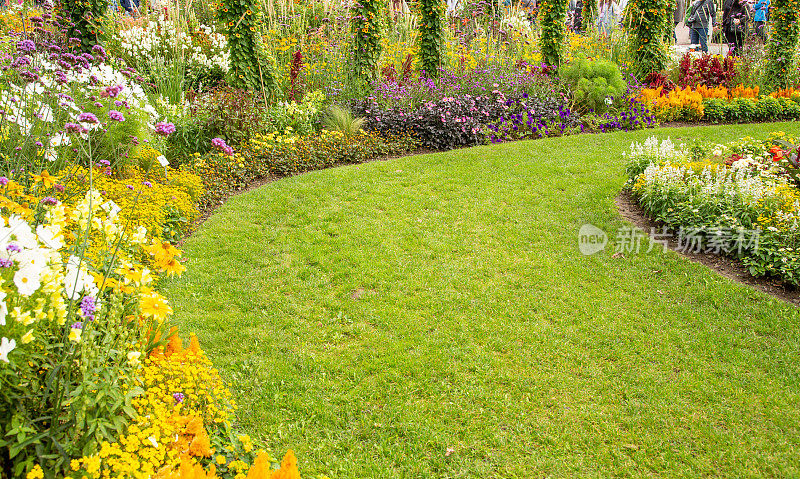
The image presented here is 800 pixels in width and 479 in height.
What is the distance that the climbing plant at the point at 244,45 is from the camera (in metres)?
7.50

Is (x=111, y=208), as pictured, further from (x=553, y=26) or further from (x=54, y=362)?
(x=553, y=26)

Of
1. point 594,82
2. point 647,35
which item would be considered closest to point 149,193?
point 594,82

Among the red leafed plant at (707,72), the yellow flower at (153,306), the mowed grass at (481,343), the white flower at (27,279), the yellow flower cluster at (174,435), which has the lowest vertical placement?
the mowed grass at (481,343)

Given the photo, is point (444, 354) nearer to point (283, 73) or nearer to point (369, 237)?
point (369, 237)

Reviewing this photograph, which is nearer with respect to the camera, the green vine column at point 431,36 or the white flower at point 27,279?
the white flower at point 27,279

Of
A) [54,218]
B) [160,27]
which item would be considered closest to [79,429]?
[54,218]

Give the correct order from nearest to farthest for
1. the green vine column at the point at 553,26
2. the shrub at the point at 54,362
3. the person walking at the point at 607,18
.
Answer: the shrub at the point at 54,362 → the green vine column at the point at 553,26 → the person walking at the point at 607,18

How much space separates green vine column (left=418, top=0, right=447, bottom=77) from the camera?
8898mm

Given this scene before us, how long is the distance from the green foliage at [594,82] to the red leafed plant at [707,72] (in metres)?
2.25

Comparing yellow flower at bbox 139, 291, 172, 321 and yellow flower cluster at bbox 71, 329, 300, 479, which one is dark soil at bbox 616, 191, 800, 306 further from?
yellow flower at bbox 139, 291, 172, 321

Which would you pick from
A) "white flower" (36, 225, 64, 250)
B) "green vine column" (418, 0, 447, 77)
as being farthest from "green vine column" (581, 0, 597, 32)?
"white flower" (36, 225, 64, 250)

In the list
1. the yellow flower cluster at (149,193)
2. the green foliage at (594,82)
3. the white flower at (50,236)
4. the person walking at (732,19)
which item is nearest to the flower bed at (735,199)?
the green foliage at (594,82)

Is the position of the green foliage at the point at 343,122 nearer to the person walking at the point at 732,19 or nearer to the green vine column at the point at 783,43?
the green vine column at the point at 783,43

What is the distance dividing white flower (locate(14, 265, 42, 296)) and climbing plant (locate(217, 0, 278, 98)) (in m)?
6.41
